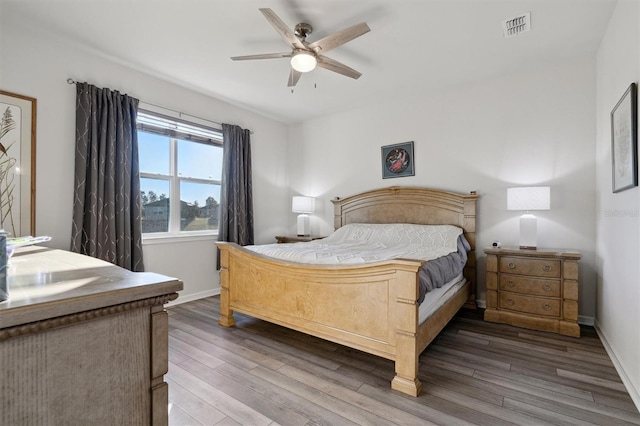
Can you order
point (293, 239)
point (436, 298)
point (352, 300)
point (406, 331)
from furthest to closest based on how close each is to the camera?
point (293, 239) → point (436, 298) → point (352, 300) → point (406, 331)

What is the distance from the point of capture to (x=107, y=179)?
2.92 m

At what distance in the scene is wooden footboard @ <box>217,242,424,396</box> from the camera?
1824 millimetres

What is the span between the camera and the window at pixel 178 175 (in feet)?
11.3

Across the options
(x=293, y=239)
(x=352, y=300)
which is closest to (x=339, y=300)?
(x=352, y=300)

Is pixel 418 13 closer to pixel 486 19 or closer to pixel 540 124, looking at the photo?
pixel 486 19

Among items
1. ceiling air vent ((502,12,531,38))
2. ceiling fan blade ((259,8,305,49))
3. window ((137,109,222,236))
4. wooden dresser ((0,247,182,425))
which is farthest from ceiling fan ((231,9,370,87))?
wooden dresser ((0,247,182,425))

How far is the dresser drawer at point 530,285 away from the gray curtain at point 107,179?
12.3ft

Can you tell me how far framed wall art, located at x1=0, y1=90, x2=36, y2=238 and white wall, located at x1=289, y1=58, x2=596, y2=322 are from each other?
3566 millimetres

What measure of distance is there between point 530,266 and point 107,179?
13.7ft

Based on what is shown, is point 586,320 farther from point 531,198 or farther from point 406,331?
point 406,331

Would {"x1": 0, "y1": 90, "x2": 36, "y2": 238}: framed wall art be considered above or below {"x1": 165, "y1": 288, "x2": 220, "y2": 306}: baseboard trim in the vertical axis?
above

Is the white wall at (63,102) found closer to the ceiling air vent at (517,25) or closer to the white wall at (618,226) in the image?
the ceiling air vent at (517,25)

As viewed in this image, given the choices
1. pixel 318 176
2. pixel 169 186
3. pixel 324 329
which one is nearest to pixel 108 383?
pixel 324 329

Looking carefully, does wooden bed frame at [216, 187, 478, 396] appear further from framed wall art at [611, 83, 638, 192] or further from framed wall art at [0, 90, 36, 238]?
framed wall art at [0, 90, 36, 238]
